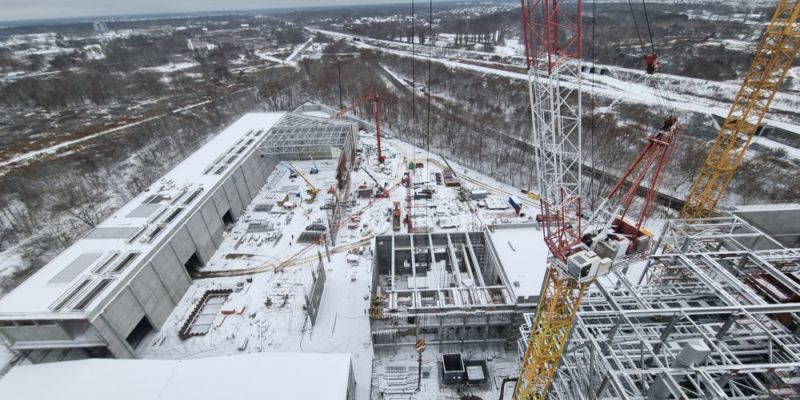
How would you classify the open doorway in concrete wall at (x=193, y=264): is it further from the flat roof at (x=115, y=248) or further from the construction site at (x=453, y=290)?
the flat roof at (x=115, y=248)

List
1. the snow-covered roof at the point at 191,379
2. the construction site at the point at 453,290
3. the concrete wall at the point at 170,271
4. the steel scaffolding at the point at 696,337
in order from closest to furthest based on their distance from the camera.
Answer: the steel scaffolding at the point at 696,337 < the construction site at the point at 453,290 < the snow-covered roof at the point at 191,379 < the concrete wall at the point at 170,271

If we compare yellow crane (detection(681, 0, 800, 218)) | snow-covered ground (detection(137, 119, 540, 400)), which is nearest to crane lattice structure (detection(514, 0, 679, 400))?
snow-covered ground (detection(137, 119, 540, 400))

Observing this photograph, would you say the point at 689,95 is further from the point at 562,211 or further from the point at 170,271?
the point at 170,271

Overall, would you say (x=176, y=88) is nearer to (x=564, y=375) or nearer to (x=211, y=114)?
(x=211, y=114)

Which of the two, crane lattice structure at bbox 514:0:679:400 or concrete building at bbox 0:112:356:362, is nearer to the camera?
crane lattice structure at bbox 514:0:679:400

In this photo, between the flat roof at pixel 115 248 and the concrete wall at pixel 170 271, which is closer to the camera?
the flat roof at pixel 115 248

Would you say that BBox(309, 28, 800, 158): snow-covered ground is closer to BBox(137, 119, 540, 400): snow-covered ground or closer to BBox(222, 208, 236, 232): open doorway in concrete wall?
BBox(137, 119, 540, 400): snow-covered ground

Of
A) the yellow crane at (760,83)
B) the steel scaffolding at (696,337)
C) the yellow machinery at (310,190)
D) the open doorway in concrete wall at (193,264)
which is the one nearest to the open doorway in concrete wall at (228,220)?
the open doorway in concrete wall at (193,264)
